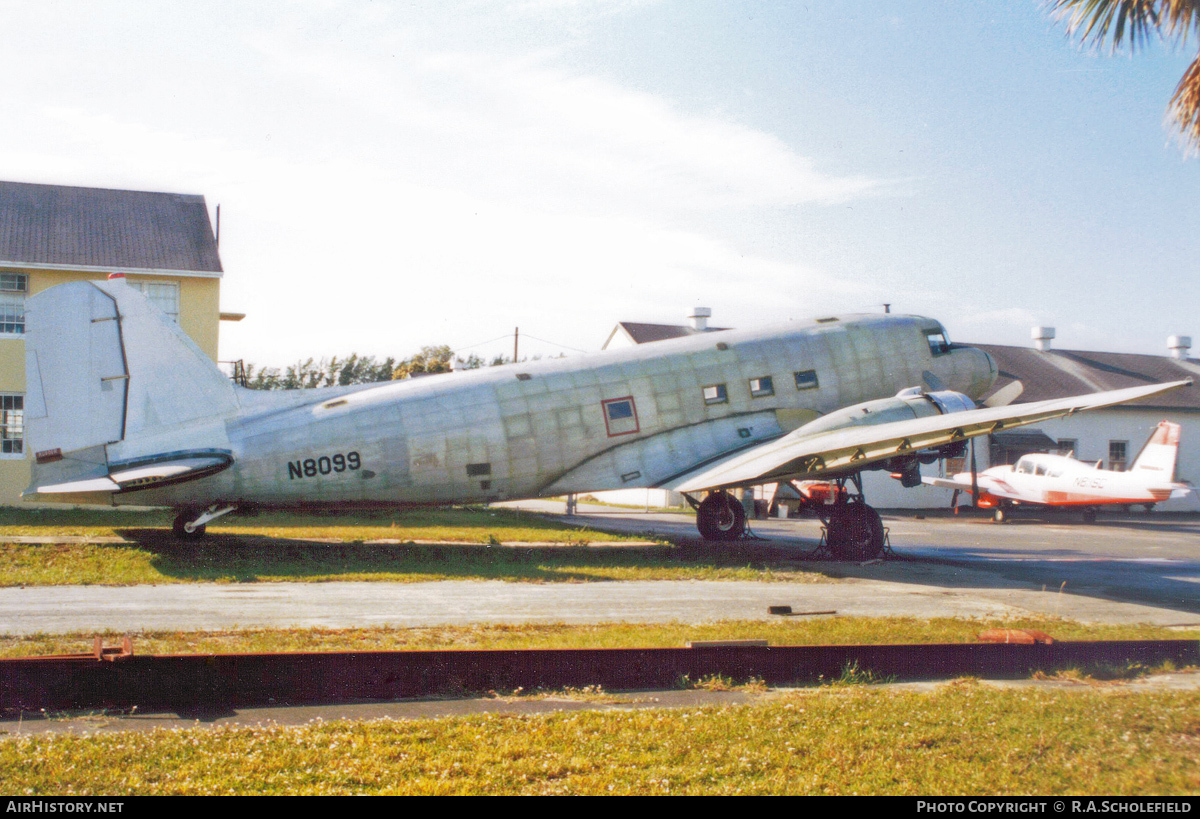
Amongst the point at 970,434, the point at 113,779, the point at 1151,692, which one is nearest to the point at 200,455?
the point at 113,779

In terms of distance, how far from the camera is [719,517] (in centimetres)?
2161

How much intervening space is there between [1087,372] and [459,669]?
159 ft

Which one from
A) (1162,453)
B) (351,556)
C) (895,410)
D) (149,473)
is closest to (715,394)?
(895,410)

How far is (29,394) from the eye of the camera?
16312 mm

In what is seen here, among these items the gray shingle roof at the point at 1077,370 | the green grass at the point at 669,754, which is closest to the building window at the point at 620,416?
the green grass at the point at 669,754

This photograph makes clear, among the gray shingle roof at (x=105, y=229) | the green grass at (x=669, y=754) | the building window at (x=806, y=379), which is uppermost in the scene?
the gray shingle roof at (x=105, y=229)

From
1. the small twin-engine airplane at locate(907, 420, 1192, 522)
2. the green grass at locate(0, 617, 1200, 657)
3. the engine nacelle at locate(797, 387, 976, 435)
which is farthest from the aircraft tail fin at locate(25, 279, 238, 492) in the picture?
the small twin-engine airplane at locate(907, 420, 1192, 522)

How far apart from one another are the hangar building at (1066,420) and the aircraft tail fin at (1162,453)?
9.26m

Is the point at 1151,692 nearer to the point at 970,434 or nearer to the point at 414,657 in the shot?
the point at 414,657

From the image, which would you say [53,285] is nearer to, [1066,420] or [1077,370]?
[1066,420]

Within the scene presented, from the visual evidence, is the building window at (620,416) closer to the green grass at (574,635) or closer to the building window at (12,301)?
the green grass at (574,635)

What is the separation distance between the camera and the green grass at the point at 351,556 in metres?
15.2

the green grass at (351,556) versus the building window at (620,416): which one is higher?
the building window at (620,416)

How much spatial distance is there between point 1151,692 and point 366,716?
284 inches
